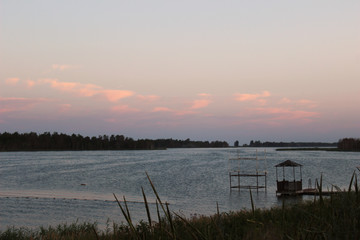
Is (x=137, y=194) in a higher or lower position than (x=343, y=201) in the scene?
lower

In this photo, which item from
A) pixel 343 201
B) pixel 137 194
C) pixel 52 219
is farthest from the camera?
pixel 137 194

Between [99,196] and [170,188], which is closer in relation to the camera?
[99,196]

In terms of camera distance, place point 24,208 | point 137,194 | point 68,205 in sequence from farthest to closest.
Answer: point 137,194
point 68,205
point 24,208

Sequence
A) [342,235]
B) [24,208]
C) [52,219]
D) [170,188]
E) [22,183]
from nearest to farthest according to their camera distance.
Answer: [342,235] → [52,219] → [24,208] → [170,188] → [22,183]

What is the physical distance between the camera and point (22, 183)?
5953 centimetres

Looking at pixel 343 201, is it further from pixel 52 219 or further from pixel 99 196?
pixel 99 196

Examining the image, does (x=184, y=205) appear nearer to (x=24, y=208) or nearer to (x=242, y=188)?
(x=24, y=208)

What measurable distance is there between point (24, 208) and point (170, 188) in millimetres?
24962

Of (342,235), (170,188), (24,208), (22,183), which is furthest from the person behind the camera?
(22,183)

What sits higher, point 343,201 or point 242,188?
point 343,201

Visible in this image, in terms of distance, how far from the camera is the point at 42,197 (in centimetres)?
4331

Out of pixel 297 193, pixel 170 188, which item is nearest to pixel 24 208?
pixel 170 188

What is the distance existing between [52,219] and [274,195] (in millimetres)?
29512

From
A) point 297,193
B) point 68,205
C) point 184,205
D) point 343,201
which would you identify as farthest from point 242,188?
point 343,201
